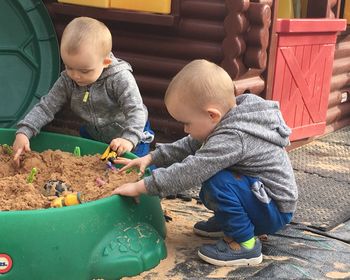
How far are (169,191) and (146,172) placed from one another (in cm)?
39

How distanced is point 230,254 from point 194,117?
1.66ft

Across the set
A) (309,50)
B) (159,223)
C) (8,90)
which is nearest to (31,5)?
(8,90)

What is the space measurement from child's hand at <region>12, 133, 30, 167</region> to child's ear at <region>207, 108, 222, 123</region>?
96 centimetres

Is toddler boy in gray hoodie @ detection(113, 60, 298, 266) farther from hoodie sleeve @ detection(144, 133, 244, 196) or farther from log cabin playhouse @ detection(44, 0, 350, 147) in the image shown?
log cabin playhouse @ detection(44, 0, 350, 147)

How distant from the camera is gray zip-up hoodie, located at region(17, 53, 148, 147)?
2.83 m

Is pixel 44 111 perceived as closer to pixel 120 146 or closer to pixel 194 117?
pixel 120 146

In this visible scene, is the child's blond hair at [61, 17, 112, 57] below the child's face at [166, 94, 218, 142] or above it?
above

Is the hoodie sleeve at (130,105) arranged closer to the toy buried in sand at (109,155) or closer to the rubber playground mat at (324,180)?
the toy buried in sand at (109,155)

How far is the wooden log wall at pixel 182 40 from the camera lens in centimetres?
321

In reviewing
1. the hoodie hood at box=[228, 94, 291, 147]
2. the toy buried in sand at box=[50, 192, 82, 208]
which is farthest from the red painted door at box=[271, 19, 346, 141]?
the toy buried in sand at box=[50, 192, 82, 208]

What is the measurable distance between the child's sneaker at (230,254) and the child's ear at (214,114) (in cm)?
45

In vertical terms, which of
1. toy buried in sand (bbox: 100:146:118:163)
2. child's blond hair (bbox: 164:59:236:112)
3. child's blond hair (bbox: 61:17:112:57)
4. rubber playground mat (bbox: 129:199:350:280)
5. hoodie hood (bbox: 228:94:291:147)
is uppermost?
child's blond hair (bbox: 61:17:112:57)

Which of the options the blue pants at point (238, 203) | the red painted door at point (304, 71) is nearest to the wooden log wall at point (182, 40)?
the red painted door at point (304, 71)

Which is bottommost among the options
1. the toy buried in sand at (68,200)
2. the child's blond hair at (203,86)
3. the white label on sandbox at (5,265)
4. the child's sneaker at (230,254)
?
the child's sneaker at (230,254)
